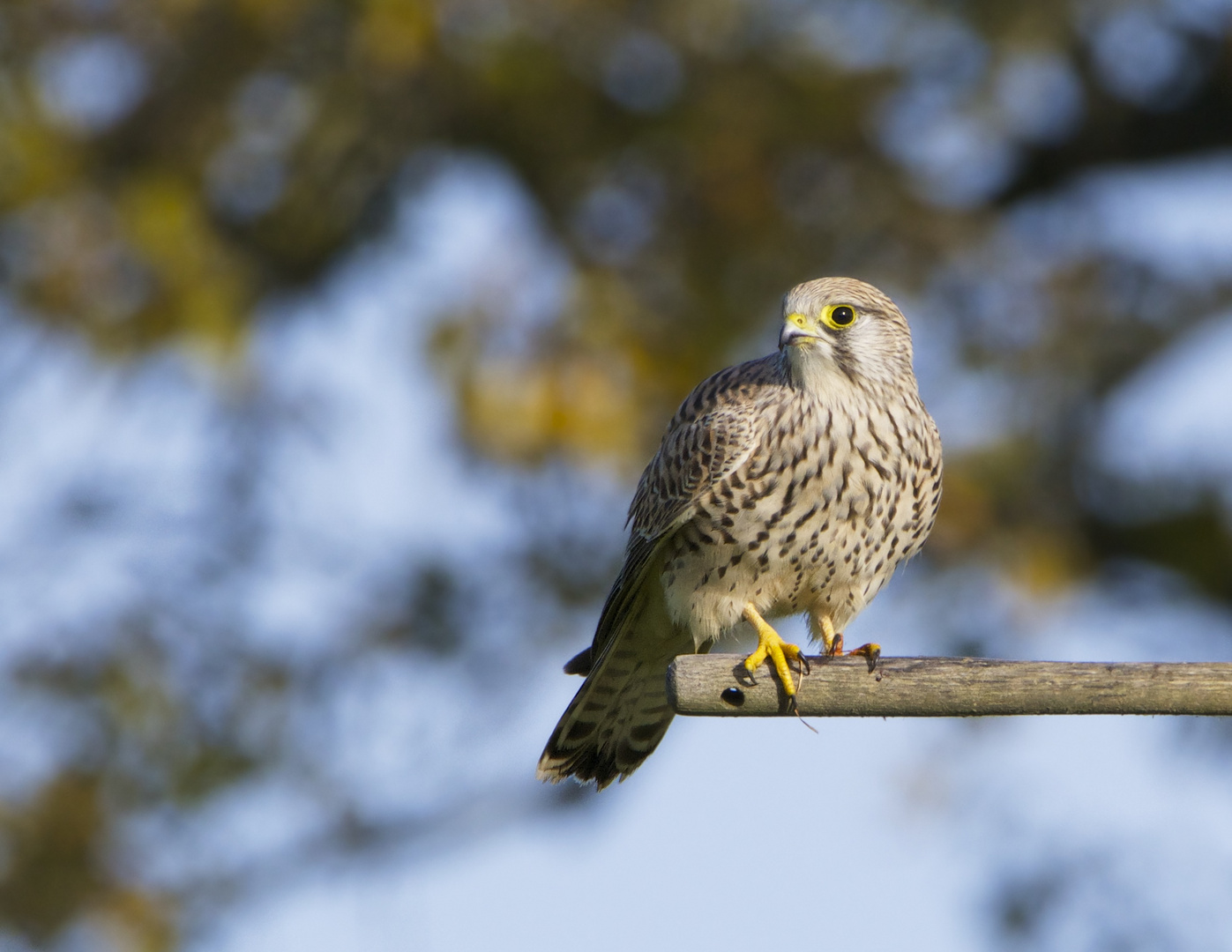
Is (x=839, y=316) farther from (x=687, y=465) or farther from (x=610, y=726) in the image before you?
(x=610, y=726)

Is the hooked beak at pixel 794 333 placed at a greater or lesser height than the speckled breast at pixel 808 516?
greater

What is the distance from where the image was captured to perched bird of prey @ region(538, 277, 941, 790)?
146 inches

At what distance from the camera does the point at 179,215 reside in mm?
7383

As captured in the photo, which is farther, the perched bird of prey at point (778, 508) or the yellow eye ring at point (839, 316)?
the yellow eye ring at point (839, 316)

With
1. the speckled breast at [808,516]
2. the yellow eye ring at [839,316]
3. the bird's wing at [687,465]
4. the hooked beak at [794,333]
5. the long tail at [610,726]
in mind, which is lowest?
the long tail at [610,726]

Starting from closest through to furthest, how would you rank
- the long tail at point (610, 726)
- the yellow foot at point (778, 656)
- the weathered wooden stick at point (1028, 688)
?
the weathered wooden stick at point (1028, 688), the yellow foot at point (778, 656), the long tail at point (610, 726)

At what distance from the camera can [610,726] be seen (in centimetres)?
389

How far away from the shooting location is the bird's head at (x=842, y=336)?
150 inches

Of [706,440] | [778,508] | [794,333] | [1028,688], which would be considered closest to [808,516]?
[778,508]

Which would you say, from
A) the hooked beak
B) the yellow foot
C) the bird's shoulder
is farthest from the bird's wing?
the yellow foot

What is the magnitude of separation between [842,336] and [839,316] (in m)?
0.06

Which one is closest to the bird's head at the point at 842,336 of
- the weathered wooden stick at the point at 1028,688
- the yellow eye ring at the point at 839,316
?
the yellow eye ring at the point at 839,316

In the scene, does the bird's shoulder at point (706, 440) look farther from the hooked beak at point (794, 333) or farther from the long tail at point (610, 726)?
the long tail at point (610, 726)

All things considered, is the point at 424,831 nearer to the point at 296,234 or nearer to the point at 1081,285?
the point at 296,234
